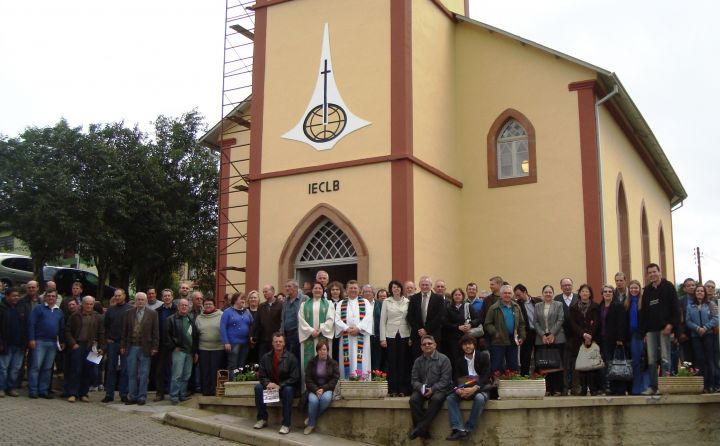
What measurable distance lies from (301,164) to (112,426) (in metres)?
8.29

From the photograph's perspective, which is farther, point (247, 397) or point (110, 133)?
point (110, 133)

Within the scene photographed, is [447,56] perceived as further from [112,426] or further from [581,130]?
[112,426]

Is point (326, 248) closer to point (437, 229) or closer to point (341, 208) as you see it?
point (341, 208)

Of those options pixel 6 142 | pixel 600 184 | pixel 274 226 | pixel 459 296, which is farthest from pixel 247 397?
pixel 6 142

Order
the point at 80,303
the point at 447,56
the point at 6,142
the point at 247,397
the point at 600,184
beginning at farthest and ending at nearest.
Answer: the point at 6,142, the point at 447,56, the point at 600,184, the point at 80,303, the point at 247,397

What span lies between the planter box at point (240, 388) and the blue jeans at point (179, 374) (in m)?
1.01

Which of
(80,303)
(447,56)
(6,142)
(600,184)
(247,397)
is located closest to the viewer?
(247,397)

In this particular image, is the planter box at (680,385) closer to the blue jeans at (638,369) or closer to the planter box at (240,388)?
the blue jeans at (638,369)

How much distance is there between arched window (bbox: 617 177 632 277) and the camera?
19.9 meters

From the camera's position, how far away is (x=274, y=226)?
17641 millimetres

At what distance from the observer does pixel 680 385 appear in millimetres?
10242

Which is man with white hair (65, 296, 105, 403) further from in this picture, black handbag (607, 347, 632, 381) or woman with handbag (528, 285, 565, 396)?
black handbag (607, 347, 632, 381)

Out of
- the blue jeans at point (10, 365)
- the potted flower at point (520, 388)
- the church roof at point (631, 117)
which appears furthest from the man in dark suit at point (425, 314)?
the church roof at point (631, 117)

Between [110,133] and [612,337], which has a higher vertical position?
[110,133]
